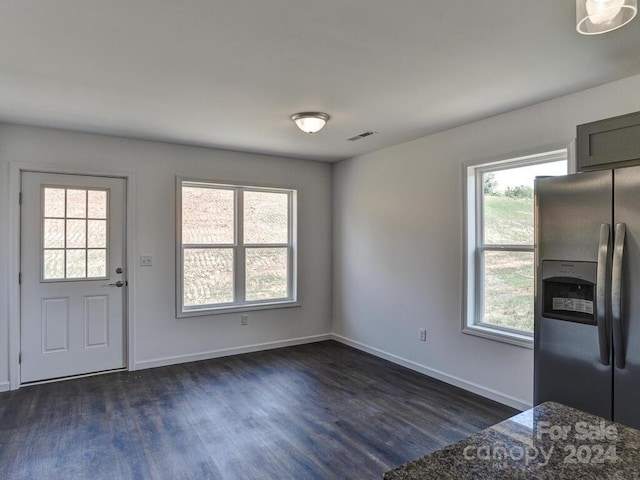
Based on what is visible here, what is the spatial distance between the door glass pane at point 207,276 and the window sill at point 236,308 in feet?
0.32

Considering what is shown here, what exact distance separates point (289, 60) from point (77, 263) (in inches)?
120

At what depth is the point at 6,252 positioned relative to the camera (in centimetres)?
369

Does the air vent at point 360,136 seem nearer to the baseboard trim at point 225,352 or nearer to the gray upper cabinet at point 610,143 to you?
the gray upper cabinet at point 610,143

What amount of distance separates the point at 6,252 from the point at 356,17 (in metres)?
3.72

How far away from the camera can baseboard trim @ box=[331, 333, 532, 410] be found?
331 cm

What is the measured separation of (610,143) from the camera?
7.46 ft

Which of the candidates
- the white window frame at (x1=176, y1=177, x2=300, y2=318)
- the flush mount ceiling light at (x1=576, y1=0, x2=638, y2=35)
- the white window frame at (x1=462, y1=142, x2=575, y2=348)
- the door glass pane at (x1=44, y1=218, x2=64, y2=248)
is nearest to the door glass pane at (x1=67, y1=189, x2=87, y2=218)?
the door glass pane at (x1=44, y1=218, x2=64, y2=248)

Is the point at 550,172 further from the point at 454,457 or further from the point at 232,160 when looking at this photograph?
the point at 232,160

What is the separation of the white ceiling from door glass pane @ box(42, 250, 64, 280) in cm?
124

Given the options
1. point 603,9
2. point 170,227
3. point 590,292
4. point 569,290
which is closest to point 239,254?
point 170,227

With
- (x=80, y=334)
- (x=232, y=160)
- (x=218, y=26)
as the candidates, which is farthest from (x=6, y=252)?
(x=218, y=26)

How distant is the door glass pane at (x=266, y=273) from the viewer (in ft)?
16.5

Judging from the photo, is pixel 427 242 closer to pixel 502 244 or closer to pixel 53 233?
pixel 502 244

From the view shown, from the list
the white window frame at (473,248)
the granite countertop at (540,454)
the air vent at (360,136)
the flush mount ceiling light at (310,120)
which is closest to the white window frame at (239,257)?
the air vent at (360,136)
